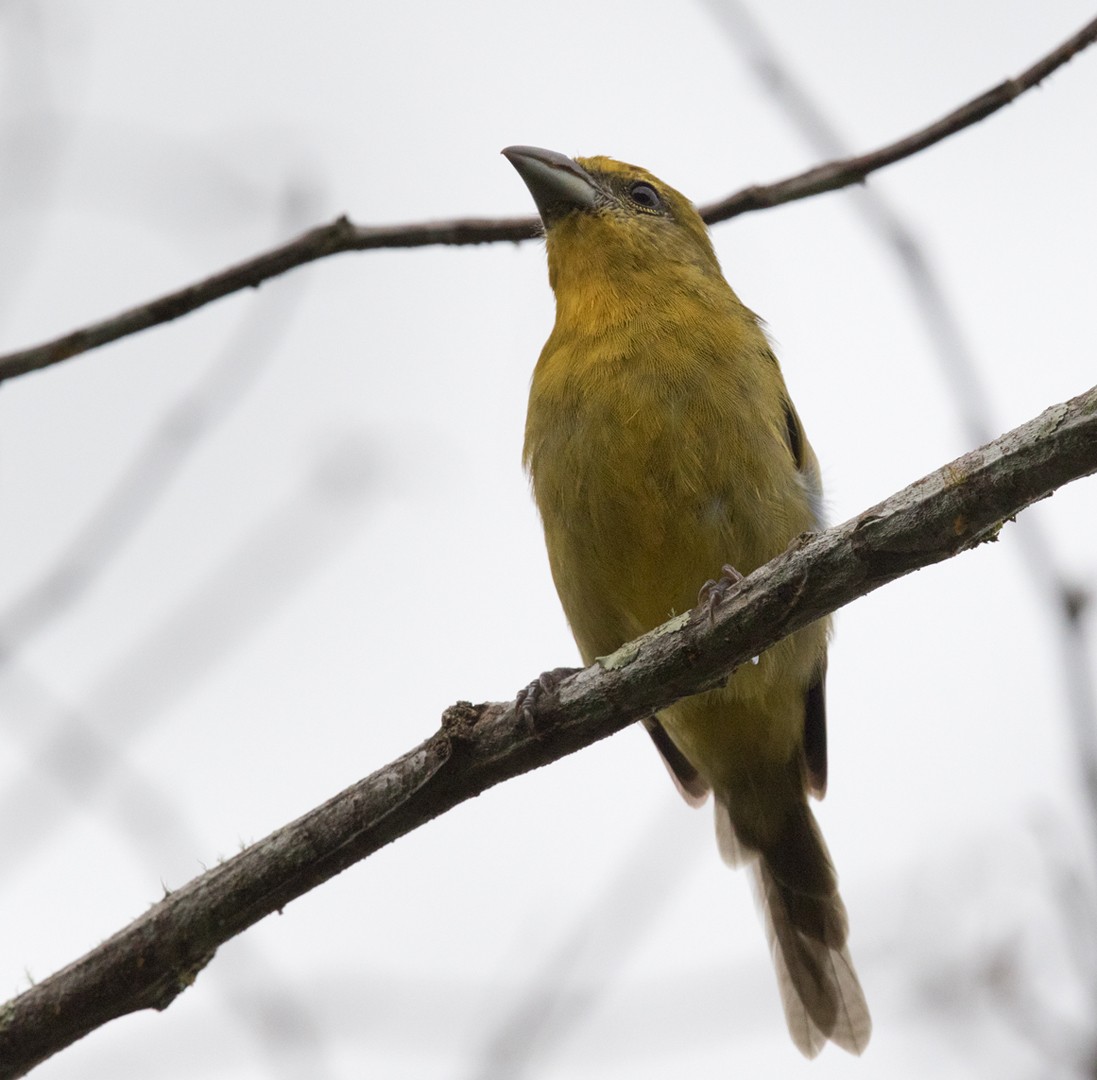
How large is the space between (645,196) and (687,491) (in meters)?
2.06

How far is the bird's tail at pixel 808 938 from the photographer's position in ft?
19.3

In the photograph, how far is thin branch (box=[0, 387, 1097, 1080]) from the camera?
11.0 feet

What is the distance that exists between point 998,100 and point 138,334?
2.67m

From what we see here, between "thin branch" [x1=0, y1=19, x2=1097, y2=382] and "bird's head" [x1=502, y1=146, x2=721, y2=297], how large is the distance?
4.99 ft

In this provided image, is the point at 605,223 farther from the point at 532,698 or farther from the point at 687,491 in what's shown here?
the point at 532,698

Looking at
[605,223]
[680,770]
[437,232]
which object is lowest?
[680,770]

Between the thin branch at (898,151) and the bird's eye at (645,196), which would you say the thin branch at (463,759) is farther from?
the bird's eye at (645,196)

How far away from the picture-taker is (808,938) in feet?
19.5

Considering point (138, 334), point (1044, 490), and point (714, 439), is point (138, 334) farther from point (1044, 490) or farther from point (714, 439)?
point (1044, 490)

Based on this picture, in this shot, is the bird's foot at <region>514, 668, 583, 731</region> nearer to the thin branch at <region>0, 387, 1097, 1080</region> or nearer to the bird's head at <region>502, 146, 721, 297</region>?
the thin branch at <region>0, 387, 1097, 1080</region>

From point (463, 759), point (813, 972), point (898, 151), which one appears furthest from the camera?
point (813, 972)

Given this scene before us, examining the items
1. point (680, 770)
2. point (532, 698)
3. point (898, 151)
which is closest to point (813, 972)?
point (680, 770)

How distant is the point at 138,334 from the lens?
13.1 feet

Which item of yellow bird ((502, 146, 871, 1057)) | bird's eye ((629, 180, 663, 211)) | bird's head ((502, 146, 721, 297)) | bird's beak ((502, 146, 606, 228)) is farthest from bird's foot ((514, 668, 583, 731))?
bird's eye ((629, 180, 663, 211))
